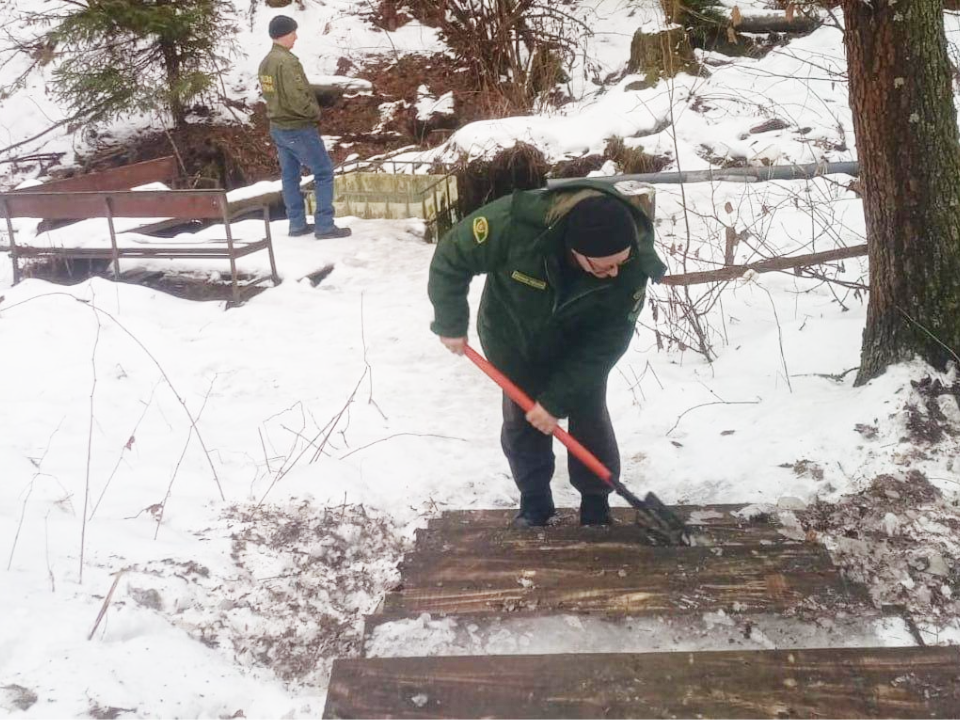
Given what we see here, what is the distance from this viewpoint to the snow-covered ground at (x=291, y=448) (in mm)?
2443

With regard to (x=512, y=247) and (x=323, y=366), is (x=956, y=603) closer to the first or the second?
(x=512, y=247)

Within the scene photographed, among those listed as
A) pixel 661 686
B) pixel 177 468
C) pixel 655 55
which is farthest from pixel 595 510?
pixel 655 55

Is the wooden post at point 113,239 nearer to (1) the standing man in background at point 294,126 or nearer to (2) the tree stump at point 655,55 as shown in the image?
(1) the standing man in background at point 294,126

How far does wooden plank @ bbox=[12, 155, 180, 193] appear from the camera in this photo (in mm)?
7590

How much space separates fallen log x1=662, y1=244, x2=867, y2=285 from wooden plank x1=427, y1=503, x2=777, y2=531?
4.87ft

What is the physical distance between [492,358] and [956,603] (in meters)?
1.68

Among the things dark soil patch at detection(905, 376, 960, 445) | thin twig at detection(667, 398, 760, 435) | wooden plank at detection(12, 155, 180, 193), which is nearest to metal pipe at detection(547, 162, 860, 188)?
thin twig at detection(667, 398, 760, 435)

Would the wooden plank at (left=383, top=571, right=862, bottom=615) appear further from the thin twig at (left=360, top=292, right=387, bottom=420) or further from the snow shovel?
the thin twig at (left=360, top=292, right=387, bottom=420)

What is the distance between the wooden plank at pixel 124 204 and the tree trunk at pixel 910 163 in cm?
430

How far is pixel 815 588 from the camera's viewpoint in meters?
2.36

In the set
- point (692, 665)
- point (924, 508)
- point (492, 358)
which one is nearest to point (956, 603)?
point (924, 508)

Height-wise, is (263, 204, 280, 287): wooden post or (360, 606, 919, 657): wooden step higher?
(263, 204, 280, 287): wooden post

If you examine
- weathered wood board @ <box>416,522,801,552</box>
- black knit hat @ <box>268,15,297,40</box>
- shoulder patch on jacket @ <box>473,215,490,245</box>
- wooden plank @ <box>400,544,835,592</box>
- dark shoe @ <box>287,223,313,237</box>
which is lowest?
weathered wood board @ <box>416,522,801,552</box>

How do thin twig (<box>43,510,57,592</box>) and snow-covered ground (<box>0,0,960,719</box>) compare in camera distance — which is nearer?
snow-covered ground (<box>0,0,960,719</box>)
